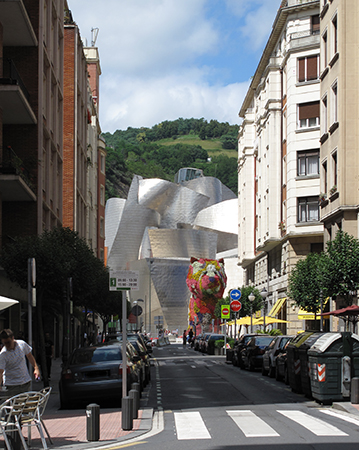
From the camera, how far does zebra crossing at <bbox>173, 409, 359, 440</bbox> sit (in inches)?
453

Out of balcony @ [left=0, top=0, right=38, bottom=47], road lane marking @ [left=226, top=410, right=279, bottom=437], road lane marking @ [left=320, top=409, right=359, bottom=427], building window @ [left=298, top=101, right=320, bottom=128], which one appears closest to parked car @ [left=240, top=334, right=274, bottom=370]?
road lane marking @ [left=320, top=409, right=359, bottom=427]

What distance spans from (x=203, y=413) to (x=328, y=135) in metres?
22.6

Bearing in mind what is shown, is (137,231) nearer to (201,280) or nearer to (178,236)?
(178,236)

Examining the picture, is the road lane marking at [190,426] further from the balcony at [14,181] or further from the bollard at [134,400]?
the balcony at [14,181]

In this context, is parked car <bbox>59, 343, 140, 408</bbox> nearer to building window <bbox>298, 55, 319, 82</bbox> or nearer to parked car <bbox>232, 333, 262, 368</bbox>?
parked car <bbox>232, 333, 262, 368</bbox>

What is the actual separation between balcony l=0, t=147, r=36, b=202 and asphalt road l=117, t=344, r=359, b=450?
874 cm

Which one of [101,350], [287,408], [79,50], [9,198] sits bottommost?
[287,408]

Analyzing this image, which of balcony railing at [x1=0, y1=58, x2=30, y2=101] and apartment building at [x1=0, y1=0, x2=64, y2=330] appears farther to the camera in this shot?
apartment building at [x1=0, y1=0, x2=64, y2=330]

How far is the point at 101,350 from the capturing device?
56.2 ft

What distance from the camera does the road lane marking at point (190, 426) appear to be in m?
11.5

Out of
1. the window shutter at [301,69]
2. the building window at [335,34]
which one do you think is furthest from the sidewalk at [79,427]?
the window shutter at [301,69]

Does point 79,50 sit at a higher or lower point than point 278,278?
higher

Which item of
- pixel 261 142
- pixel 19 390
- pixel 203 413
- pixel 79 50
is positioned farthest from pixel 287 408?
pixel 261 142

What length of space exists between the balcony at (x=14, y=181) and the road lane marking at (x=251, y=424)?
1324cm
